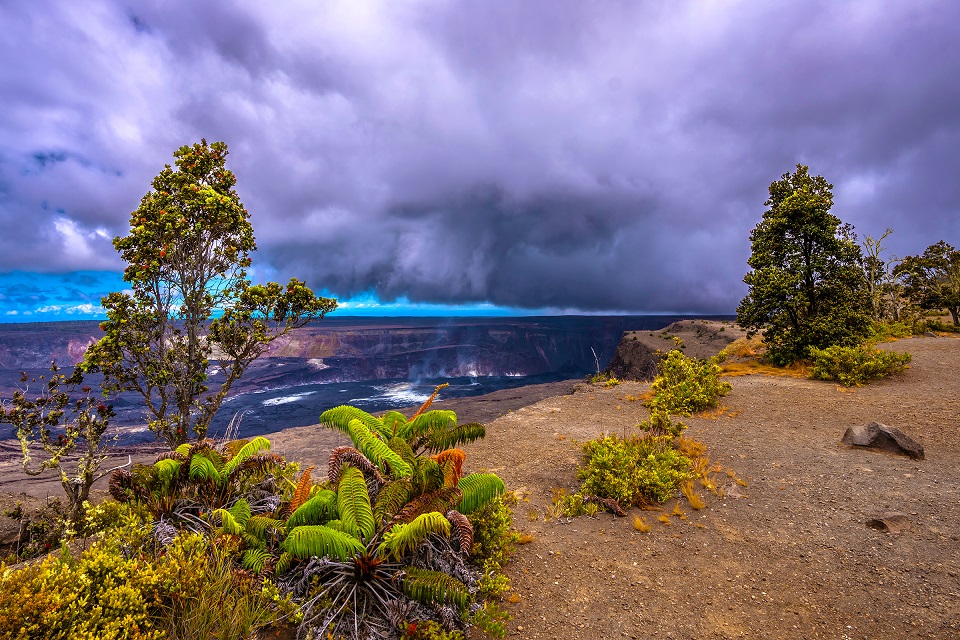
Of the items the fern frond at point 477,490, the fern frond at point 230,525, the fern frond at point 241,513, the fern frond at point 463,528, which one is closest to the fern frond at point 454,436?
the fern frond at point 477,490

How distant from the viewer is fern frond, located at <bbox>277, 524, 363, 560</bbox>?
3.44m

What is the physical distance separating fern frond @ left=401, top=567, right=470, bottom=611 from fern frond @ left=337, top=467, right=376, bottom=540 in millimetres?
580

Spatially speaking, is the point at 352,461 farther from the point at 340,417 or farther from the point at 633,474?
the point at 633,474

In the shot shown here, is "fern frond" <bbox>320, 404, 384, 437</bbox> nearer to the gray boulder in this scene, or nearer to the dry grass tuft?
the dry grass tuft

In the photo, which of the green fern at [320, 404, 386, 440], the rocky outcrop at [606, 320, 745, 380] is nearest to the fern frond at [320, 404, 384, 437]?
the green fern at [320, 404, 386, 440]

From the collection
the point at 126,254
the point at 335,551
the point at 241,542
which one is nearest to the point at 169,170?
the point at 126,254

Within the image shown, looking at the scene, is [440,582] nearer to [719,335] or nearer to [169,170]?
[169,170]

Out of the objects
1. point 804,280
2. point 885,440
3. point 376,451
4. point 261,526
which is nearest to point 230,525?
point 261,526

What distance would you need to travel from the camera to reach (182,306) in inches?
293

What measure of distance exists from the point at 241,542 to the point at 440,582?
216cm

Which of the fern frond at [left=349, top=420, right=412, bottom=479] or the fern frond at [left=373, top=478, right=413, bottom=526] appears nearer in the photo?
the fern frond at [left=373, top=478, right=413, bottom=526]

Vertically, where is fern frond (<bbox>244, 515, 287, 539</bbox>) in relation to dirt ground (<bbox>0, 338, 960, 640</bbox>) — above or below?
above

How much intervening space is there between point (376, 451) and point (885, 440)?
8873 millimetres

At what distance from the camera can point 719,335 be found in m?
35.2
